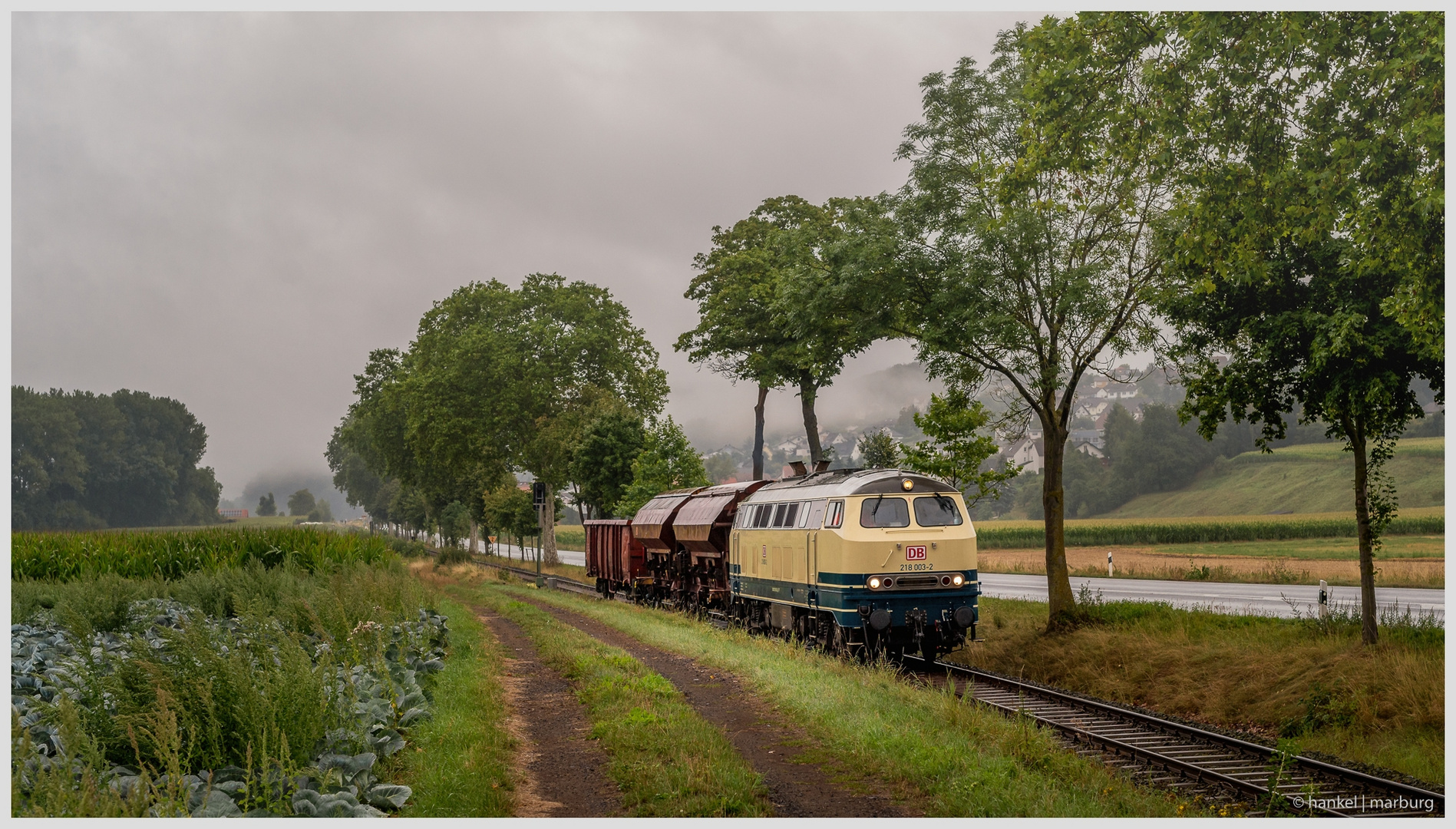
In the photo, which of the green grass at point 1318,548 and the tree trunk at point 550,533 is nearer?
the green grass at point 1318,548

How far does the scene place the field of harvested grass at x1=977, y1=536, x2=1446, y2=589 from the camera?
36750mm

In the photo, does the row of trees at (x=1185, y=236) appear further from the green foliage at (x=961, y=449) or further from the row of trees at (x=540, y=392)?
the row of trees at (x=540, y=392)

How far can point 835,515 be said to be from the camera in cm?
1858

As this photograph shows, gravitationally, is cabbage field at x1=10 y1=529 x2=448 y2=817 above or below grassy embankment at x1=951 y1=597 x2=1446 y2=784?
above

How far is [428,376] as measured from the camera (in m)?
56.0

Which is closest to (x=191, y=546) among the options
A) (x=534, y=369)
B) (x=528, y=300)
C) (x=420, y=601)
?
(x=420, y=601)

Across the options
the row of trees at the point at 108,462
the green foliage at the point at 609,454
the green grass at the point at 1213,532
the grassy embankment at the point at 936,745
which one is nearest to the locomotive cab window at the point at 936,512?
the grassy embankment at the point at 936,745

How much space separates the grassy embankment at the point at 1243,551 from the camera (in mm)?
38031

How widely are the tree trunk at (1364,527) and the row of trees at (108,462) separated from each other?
65.7 meters

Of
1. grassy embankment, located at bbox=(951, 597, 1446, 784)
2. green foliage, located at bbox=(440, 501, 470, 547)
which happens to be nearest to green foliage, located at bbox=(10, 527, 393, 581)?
grassy embankment, located at bbox=(951, 597, 1446, 784)

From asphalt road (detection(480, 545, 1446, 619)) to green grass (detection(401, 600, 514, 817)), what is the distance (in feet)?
56.0

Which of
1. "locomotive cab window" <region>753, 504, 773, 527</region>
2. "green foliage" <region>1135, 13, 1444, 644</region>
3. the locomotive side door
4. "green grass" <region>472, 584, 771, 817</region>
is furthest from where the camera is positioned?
"locomotive cab window" <region>753, 504, 773, 527</region>

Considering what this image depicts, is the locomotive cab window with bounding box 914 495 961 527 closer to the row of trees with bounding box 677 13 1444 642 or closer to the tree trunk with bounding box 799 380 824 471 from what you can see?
the row of trees with bounding box 677 13 1444 642

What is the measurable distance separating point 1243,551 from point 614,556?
123 feet
